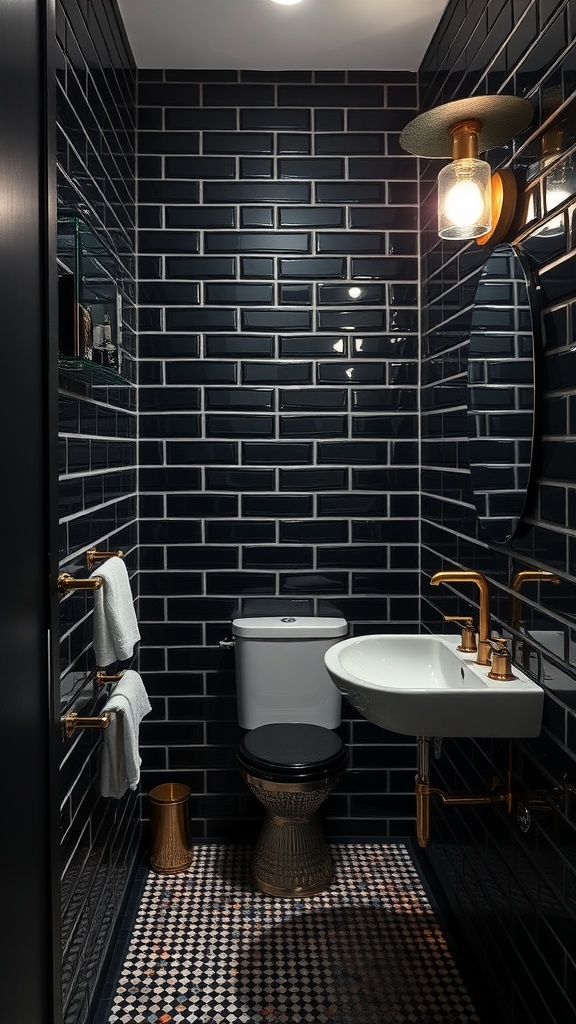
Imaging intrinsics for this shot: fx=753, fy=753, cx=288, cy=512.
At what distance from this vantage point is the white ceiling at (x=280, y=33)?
238 cm

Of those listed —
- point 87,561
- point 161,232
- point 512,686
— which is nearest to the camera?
point 512,686

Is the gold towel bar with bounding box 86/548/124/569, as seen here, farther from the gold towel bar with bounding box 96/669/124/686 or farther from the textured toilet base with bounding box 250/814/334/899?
the textured toilet base with bounding box 250/814/334/899

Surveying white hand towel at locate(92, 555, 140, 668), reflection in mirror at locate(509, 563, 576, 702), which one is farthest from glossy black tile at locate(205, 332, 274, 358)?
reflection in mirror at locate(509, 563, 576, 702)

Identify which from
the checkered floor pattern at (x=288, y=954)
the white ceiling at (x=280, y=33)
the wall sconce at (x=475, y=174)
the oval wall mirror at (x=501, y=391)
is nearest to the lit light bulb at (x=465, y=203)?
the wall sconce at (x=475, y=174)

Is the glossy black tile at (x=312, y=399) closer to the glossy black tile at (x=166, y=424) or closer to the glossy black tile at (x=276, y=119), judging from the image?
the glossy black tile at (x=166, y=424)

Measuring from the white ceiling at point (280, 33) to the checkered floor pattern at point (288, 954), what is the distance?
2.88 m

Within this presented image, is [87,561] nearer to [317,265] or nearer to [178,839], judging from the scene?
[178,839]

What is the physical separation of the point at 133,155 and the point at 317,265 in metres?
0.77

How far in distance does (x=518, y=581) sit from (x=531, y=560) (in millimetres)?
96

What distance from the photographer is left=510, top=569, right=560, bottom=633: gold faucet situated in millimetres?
1544

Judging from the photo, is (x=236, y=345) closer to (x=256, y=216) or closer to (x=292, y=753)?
(x=256, y=216)

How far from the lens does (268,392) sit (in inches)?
111

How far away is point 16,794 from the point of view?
43.3 inches

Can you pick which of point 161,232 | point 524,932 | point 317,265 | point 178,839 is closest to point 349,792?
point 178,839
